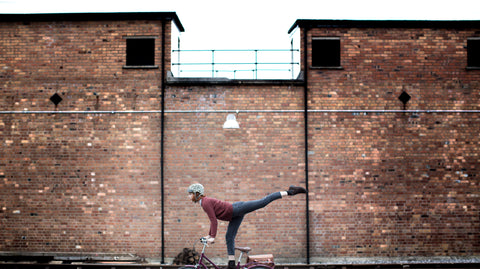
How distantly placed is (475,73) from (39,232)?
13212mm

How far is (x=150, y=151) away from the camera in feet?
35.6

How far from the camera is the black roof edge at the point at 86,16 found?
35.8 ft

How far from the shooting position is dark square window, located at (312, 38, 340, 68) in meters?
11.2

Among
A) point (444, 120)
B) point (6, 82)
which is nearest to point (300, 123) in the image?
point (444, 120)

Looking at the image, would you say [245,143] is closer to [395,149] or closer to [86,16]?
[395,149]

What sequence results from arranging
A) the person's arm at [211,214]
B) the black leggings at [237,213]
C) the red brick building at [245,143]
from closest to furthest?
1. the person's arm at [211,214]
2. the black leggings at [237,213]
3. the red brick building at [245,143]

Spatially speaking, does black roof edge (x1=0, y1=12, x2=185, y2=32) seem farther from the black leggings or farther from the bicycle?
the bicycle

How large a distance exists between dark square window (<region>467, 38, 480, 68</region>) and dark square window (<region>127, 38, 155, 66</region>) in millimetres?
9214

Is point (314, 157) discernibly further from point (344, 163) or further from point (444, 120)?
point (444, 120)

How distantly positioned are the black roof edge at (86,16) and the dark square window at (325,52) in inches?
166

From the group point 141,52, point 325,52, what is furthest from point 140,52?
point 325,52

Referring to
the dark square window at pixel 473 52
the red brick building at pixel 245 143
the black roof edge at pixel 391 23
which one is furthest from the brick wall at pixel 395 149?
the dark square window at pixel 473 52

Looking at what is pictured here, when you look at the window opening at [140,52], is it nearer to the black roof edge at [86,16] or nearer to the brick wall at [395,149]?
the black roof edge at [86,16]

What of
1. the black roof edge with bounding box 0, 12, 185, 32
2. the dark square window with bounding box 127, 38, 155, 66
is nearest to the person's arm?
the dark square window with bounding box 127, 38, 155, 66
